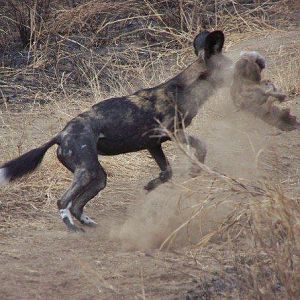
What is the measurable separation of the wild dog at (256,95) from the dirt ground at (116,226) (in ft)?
0.76

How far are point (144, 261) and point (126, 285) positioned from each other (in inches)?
16.8

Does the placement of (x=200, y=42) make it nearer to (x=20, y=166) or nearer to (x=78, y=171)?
(x=78, y=171)

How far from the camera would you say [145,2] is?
12.4 m

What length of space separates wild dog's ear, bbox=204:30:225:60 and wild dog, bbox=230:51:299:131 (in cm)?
19

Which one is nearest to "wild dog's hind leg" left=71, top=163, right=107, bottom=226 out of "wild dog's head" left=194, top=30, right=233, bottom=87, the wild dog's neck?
the wild dog's neck

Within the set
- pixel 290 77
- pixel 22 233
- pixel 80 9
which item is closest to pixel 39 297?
pixel 22 233

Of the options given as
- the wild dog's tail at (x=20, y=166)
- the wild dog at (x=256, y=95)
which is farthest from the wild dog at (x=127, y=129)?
the wild dog at (x=256, y=95)

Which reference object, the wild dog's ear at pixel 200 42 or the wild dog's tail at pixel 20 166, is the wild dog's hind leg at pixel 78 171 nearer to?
the wild dog's tail at pixel 20 166

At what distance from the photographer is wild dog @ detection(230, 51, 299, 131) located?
6570mm

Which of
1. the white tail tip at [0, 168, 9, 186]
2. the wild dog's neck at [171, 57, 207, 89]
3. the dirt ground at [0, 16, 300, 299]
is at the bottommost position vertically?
the dirt ground at [0, 16, 300, 299]

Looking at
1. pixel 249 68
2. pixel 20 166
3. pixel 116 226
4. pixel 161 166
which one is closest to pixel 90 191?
pixel 116 226

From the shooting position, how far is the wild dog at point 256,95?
6570 millimetres

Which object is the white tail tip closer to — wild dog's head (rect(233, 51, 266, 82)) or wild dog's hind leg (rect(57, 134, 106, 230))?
wild dog's hind leg (rect(57, 134, 106, 230))

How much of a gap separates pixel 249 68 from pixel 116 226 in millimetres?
1554
